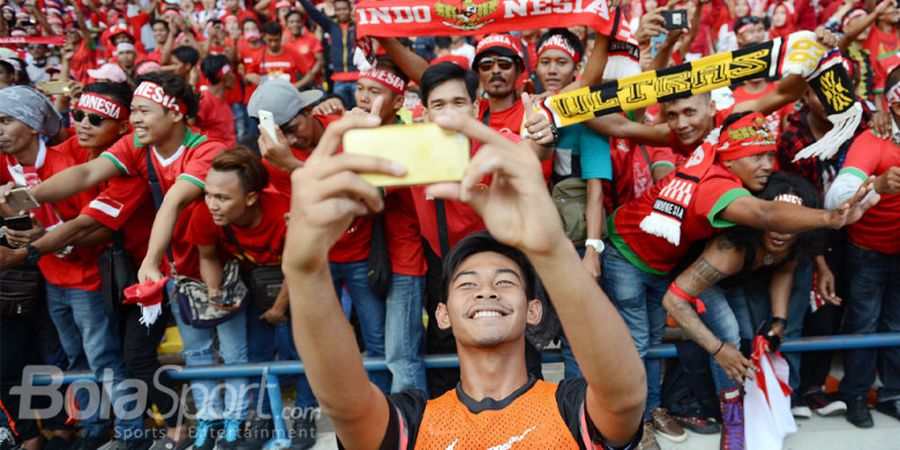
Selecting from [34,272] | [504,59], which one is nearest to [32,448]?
[34,272]

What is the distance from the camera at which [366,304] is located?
12.4 feet

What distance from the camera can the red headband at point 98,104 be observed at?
158 inches

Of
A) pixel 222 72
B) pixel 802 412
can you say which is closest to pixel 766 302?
pixel 802 412

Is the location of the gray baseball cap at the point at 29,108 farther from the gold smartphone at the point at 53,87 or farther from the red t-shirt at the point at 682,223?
the red t-shirt at the point at 682,223

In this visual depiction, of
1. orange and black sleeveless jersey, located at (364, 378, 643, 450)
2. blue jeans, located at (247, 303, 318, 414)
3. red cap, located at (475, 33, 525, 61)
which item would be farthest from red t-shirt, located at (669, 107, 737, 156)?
blue jeans, located at (247, 303, 318, 414)

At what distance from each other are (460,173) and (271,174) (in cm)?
277

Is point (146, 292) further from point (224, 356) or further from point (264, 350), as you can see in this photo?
point (264, 350)

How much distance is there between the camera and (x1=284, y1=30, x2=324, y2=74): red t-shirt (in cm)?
833

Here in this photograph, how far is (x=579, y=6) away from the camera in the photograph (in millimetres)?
3332

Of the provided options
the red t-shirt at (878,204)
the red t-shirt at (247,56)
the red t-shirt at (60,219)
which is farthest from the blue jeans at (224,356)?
the red t-shirt at (247,56)

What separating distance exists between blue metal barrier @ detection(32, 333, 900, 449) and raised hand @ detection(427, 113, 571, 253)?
7.88 feet

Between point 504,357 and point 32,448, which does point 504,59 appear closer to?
point 504,357

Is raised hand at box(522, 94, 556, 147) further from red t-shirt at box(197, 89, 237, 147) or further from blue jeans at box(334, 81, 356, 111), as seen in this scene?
blue jeans at box(334, 81, 356, 111)

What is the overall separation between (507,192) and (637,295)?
8.56ft
